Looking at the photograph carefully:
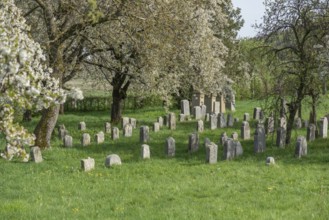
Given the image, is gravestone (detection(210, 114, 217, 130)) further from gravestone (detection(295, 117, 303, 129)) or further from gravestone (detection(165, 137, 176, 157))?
gravestone (detection(165, 137, 176, 157))

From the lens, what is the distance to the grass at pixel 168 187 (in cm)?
1000

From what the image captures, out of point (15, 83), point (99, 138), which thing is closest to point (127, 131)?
point (99, 138)

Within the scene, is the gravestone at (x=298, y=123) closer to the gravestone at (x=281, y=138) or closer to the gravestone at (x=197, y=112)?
the gravestone at (x=281, y=138)

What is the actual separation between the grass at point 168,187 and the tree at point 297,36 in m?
2.02

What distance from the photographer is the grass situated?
10.0 meters

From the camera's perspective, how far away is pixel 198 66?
28984 mm

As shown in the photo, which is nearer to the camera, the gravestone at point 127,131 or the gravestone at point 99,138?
the gravestone at point 99,138

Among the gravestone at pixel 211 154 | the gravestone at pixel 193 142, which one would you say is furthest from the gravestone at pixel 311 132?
the gravestone at pixel 211 154

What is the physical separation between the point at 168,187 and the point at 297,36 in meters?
8.85

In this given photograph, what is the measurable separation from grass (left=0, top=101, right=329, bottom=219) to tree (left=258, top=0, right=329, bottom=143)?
2.02 meters

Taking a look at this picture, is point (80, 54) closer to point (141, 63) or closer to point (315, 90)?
point (141, 63)

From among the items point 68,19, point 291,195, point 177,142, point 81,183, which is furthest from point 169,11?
point 291,195

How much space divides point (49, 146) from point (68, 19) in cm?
450

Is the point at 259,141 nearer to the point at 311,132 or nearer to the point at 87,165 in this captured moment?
Answer: the point at 311,132
